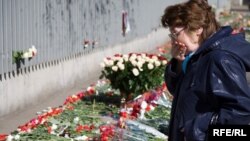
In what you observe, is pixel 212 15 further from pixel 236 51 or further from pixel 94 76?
pixel 94 76

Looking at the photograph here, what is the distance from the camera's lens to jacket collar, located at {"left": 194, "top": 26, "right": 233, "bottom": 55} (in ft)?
8.86

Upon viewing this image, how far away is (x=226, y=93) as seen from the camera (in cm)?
259

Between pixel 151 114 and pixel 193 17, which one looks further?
pixel 151 114

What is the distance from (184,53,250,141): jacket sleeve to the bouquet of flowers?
5706 millimetres

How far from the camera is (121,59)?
27.8ft

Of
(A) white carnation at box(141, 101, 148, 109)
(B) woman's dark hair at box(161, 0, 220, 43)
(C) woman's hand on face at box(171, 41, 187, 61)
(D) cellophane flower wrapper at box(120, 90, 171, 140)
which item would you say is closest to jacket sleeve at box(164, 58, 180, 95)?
(C) woman's hand on face at box(171, 41, 187, 61)

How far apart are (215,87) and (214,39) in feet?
0.82

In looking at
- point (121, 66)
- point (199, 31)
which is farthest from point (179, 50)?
point (121, 66)

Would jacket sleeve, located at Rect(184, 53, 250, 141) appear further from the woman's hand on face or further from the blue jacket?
the woman's hand on face

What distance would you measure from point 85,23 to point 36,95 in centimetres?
347

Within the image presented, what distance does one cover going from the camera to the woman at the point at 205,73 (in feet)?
8.55

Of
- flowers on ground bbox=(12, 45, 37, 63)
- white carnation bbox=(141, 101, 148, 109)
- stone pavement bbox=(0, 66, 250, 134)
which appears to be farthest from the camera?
flowers on ground bbox=(12, 45, 37, 63)

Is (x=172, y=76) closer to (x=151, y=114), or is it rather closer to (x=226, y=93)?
(x=226, y=93)

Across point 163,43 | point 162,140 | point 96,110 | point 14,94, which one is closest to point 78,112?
point 96,110
